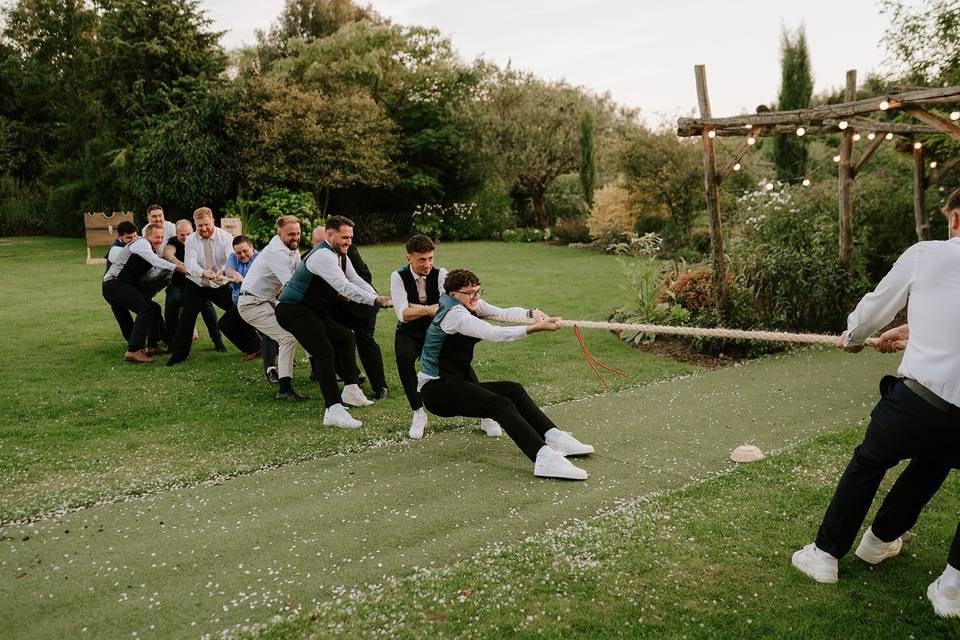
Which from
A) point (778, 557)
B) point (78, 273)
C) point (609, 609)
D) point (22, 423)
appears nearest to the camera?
point (609, 609)

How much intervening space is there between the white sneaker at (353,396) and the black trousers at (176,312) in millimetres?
3208

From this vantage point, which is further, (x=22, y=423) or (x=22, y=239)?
(x=22, y=239)

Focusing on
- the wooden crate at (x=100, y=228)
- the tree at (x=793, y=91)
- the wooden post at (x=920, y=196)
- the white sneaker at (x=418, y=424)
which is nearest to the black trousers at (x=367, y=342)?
the white sneaker at (x=418, y=424)

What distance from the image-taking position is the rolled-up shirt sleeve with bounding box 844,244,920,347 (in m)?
3.36

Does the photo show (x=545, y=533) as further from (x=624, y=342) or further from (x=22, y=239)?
(x=22, y=239)

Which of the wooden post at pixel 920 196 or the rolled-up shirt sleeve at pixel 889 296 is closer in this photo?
the rolled-up shirt sleeve at pixel 889 296

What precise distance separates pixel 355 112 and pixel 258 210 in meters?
4.46

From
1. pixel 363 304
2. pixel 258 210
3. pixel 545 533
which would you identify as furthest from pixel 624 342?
pixel 258 210

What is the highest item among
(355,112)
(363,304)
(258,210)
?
(355,112)

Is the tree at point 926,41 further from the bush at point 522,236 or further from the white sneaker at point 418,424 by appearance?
the bush at point 522,236

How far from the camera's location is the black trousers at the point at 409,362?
675 centimetres

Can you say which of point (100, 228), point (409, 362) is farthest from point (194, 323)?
point (100, 228)

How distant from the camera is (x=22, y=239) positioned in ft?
88.3

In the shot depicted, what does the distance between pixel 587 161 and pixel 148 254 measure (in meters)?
20.6
